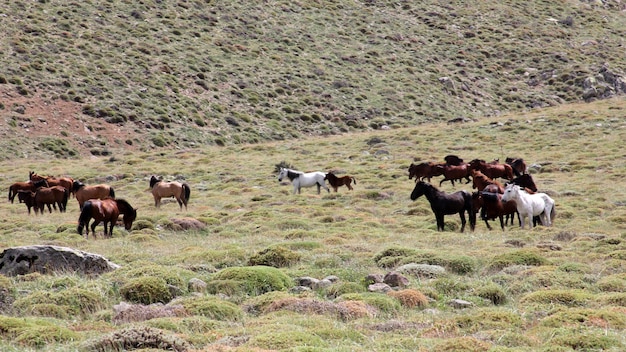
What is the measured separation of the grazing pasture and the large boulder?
20.7 inches

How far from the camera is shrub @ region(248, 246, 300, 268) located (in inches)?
604

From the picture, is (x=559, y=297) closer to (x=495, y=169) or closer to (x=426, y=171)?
(x=495, y=169)

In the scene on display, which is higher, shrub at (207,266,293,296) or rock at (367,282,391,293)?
shrub at (207,266,293,296)

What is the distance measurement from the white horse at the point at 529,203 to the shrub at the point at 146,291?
44.5 ft

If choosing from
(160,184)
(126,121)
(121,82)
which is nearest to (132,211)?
(160,184)

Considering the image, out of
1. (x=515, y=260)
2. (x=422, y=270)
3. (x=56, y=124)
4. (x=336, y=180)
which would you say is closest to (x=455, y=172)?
(x=336, y=180)

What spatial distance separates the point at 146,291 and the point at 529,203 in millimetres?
14459

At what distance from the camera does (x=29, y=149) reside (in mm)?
47188

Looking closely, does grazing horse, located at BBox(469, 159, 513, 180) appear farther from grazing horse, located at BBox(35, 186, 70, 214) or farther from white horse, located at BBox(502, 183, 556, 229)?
→ grazing horse, located at BBox(35, 186, 70, 214)

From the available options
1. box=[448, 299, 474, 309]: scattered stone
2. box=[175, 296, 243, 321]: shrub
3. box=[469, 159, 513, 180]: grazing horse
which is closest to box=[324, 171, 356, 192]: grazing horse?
box=[469, 159, 513, 180]: grazing horse

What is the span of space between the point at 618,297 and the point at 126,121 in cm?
4722

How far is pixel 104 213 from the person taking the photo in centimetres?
2150

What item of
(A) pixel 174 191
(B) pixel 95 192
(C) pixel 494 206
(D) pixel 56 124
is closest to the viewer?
(C) pixel 494 206

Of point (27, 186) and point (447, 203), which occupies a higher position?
point (27, 186)
